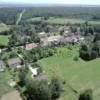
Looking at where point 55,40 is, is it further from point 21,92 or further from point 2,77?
point 21,92

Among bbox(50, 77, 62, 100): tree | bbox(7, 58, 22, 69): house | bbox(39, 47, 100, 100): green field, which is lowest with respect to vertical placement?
bbox(7, 58, 22, 69): house

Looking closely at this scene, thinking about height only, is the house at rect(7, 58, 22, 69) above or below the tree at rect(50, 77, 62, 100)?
below

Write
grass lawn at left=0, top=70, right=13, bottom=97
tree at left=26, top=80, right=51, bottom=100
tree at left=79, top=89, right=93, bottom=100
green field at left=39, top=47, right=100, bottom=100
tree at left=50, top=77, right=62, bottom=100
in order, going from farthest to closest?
green field at left=39, top=47, right=100, bottom=100, tree at left=50, top=77, right=62, bottom=100, grass lawn at left=0, top=70, right=13, bottom=97, tree at left=26, top=80, right=51, bottom=100, tree at left=79, top=89, right=93, bottom=100

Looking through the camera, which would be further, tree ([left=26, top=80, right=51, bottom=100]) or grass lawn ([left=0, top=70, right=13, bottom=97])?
grass lawn ([left=0, top=70, right=13, bottom=97])

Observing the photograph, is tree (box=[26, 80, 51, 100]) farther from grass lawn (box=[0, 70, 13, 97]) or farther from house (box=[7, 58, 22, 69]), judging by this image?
house (box=[7, 58, 22, 69])

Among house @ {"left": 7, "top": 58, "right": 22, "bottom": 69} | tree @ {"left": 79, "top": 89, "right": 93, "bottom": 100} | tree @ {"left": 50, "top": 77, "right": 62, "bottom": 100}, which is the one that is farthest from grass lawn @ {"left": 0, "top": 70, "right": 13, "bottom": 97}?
tree @ {"left": 79, "top": 89, "right": 93, "bottom": 100}

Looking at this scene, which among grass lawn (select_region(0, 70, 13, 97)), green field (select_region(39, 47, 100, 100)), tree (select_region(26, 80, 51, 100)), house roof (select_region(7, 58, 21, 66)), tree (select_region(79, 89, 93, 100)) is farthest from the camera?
house roof (select_region(7, 58, 21, 66))

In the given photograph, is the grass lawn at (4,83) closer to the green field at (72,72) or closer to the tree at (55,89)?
the tree at (55,89)
